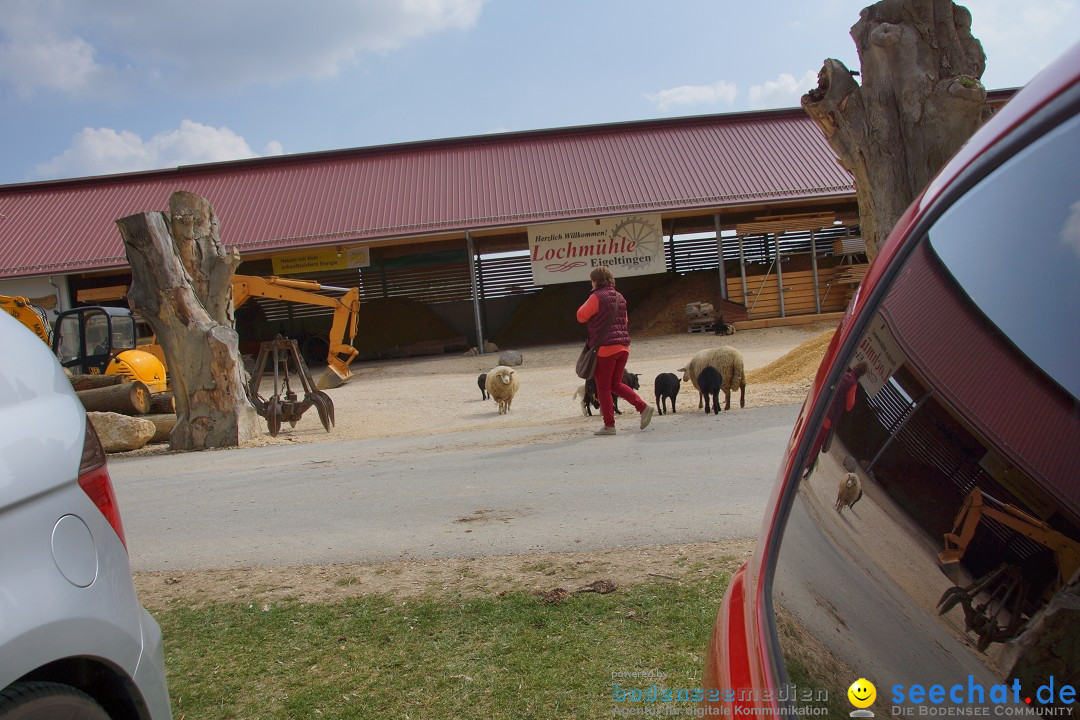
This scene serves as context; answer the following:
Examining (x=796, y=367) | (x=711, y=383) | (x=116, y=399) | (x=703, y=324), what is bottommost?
(x=796, y=367)

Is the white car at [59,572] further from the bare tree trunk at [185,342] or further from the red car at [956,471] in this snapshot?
the bare tree trunk at [185,342]

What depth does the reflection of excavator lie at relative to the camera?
2.84 ft

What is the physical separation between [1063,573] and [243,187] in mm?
31337

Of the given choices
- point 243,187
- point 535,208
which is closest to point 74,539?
point 535,208

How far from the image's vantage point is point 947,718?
945mm

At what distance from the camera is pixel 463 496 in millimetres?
6562

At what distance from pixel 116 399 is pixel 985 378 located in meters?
14.1

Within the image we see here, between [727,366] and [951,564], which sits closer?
[951,564]

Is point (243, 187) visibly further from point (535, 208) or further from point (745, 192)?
point (745, 192)

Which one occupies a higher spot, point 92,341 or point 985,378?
point 985,378

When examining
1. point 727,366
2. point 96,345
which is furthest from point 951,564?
point 96,345

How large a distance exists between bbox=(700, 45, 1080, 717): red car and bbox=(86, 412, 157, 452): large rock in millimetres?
12157

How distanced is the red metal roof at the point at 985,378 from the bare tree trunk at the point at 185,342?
11374mm

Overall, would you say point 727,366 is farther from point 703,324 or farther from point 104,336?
point 703,324
